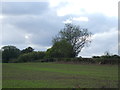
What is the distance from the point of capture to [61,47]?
76.6 meters

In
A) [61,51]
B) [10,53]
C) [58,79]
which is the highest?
[61,51]

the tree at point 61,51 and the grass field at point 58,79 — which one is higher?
the tree at point 61,51

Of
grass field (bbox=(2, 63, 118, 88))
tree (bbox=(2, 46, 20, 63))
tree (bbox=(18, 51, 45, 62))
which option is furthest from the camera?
tree (bbox=(2, 46, 20, 63))

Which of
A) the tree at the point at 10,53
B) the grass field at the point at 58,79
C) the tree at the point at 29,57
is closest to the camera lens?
the grass field at the point at 58,79

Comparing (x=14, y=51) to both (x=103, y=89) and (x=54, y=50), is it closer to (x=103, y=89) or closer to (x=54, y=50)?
(x=54, y=50)

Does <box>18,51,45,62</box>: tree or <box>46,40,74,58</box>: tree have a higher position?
<box>46,40,74,58</box>: tree

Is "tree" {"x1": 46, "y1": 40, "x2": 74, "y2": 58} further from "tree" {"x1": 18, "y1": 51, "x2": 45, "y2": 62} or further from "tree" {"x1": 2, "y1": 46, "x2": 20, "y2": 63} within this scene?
"tree" {"x1": 2, "y1": 46, "x2": 20, "y2": 63}

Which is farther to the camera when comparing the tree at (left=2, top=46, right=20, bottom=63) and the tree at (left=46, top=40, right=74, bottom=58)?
the tree at (left=2, top=46, right=20, bottom=63)

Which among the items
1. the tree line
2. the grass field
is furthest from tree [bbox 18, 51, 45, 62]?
the grass field

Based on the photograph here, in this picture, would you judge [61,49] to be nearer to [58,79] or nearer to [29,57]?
[29,57]

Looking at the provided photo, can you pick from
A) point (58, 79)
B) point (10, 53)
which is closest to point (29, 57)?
point (10, 53)

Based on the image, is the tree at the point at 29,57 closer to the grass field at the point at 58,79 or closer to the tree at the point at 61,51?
the tree at the point at 61,51

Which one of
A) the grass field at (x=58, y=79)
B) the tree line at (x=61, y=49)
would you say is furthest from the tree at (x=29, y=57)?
the grass field at (x=58, y=79)

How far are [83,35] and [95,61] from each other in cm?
3739
